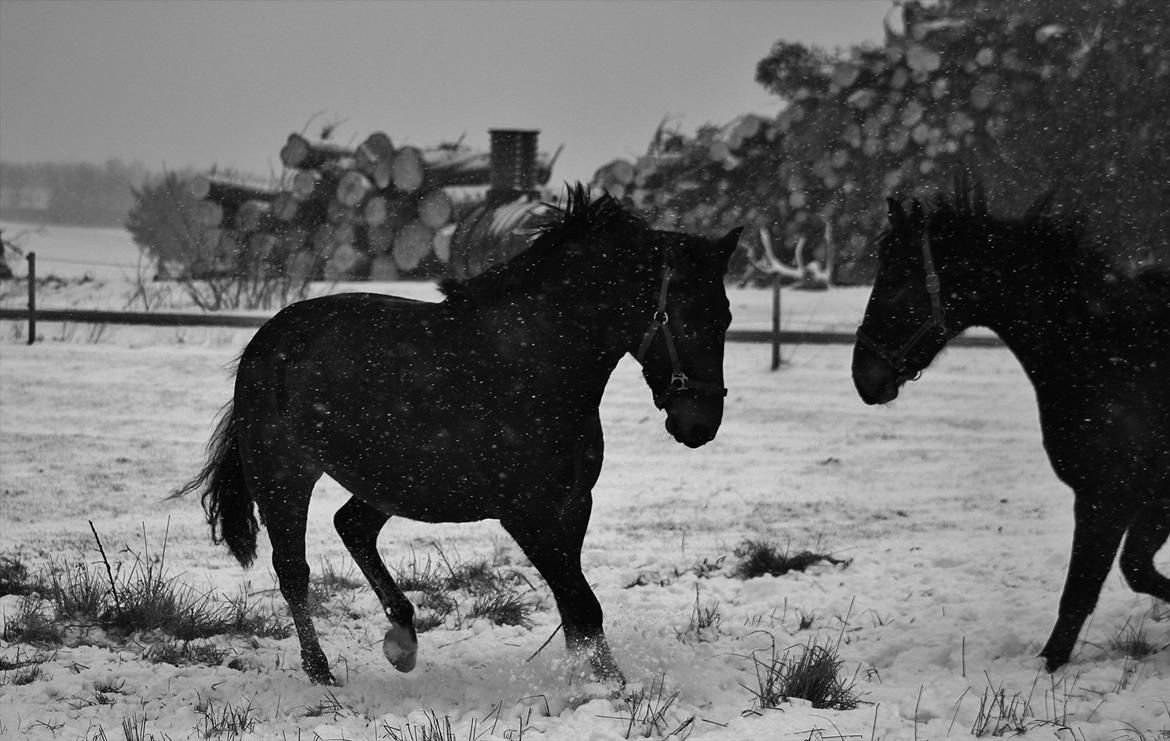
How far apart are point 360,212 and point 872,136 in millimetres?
6326

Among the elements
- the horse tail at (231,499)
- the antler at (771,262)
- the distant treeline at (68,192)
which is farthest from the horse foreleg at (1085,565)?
the distant treeline at (68,192)

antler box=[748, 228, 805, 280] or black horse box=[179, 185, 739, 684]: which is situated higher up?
antler box=[748, 228, 805, 280]

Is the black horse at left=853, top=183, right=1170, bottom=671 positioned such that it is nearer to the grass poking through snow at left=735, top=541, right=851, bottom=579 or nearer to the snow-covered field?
the snow-covered field

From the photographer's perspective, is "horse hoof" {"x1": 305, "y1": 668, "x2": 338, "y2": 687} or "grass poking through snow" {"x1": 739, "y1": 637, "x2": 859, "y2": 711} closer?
"grass poking through snow" {"x1": 739, "y1": 637, "x2": 859, "y2": 711}

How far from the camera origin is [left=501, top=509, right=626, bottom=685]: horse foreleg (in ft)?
11.6

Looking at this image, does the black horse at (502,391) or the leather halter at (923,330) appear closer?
the black horse at (502,391)

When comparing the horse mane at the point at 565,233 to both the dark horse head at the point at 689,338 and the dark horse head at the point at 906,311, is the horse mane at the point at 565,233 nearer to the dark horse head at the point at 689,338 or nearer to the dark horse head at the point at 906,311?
the dark horse head at the point at 689,338

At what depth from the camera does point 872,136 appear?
11.6 meters

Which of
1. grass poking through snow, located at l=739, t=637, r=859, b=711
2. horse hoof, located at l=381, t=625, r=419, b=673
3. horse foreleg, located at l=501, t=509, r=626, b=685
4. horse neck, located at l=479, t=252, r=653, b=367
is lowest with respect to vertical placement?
horse hoof, located at l=381, t=625, r=419, b=673

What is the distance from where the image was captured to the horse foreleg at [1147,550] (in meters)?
4.08

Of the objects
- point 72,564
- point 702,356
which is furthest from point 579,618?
point 72,564

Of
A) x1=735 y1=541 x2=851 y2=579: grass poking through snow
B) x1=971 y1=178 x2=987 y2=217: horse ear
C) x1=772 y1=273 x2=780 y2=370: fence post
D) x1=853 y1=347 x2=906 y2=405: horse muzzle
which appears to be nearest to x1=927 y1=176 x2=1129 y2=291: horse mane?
x1=971 y1=178 x2=987 y2=217: horse ear

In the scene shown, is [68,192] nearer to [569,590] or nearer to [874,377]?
[569,590]

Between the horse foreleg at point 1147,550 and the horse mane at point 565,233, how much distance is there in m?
2.32
